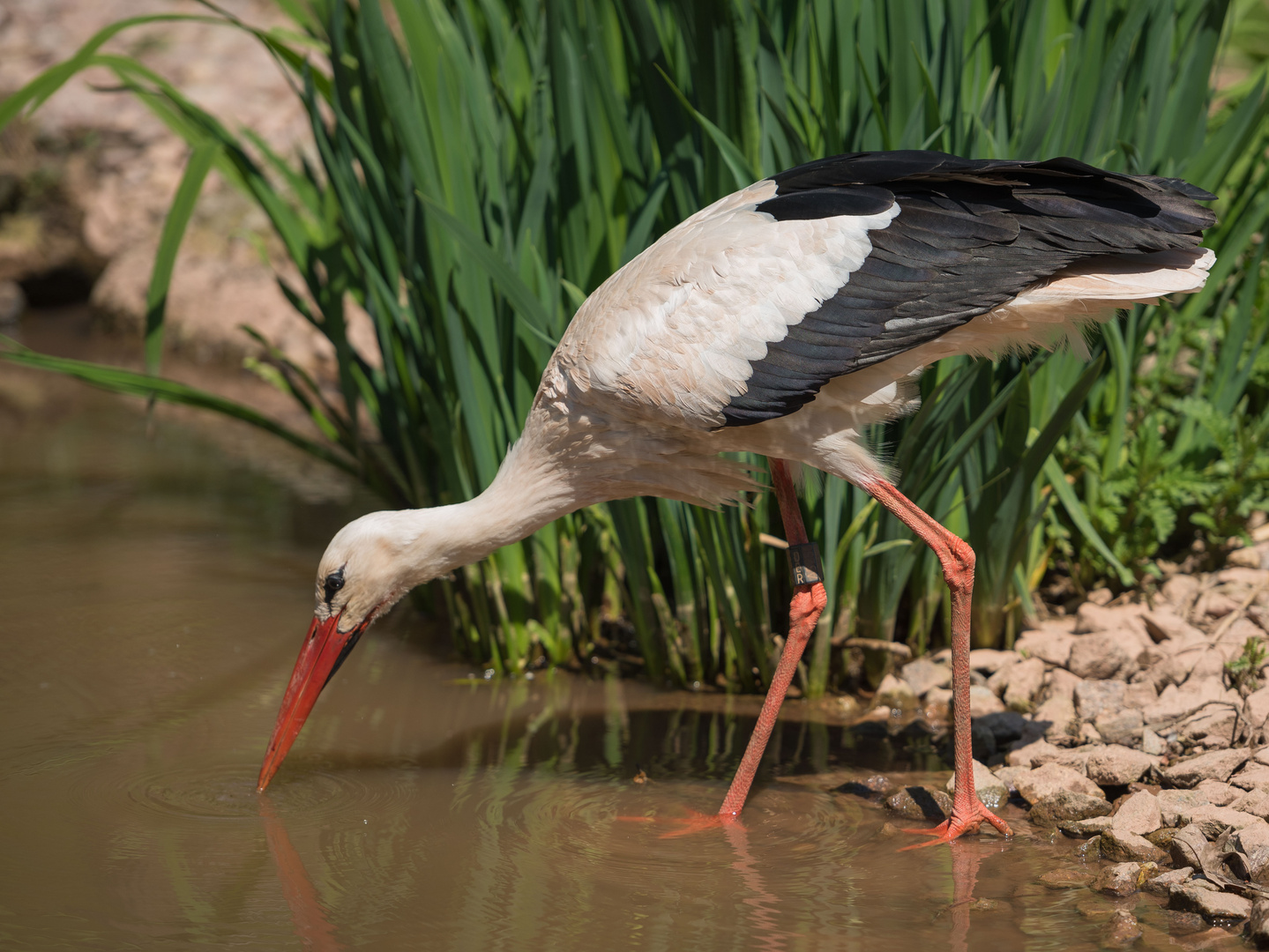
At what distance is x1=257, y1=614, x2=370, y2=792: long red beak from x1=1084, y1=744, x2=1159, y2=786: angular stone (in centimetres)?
205

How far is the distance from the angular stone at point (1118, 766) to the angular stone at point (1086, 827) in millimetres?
162

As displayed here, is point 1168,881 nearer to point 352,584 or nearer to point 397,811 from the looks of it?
point 397,811

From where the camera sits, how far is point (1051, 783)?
3.21 meters

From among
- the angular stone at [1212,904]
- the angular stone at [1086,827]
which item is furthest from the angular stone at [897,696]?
the angular stone at [1212,904]

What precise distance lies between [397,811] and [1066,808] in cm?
176

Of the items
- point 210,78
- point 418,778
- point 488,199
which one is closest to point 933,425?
point 488,199

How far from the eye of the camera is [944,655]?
4.06 m

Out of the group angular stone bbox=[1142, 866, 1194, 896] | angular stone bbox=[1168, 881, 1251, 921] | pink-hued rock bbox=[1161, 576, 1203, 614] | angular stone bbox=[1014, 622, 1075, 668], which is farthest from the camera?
pink-hued rock bbox=[1161, 576, 1203, 614]

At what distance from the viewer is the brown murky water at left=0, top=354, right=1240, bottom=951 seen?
8.81ft

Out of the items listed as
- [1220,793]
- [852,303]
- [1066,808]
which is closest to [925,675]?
[1066,808]

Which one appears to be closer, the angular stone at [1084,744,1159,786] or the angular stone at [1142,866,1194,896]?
the angular stone at [1142,866,1194,896]

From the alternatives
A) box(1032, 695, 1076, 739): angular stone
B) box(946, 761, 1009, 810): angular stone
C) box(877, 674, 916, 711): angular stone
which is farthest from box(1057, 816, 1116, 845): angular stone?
box(877, 674, 916, 711): angular stone

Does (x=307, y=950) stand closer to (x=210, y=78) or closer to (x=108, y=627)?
(x=108, y=627)

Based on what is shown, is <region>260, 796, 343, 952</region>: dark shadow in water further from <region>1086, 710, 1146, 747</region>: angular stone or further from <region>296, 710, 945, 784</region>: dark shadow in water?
<region>1086, 710, 1146, 747</region>: angular stone
